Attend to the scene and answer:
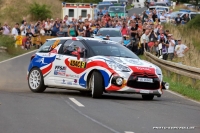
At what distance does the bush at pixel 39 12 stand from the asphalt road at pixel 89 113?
5798 cm

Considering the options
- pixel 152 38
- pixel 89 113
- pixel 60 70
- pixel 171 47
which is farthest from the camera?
pixel 152 38

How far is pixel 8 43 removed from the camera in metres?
38.3

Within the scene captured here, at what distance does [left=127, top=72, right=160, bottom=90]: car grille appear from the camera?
15.2 metres

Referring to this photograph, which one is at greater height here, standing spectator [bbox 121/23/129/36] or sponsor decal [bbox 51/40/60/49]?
sponsor decal [bbox 51/40/60/49]

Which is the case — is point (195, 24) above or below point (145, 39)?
above

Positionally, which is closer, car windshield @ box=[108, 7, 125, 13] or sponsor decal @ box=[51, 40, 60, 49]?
sponsor decal @ box=[51, 40, 60, 49]

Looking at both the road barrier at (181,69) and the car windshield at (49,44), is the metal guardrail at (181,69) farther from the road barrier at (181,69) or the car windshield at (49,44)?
the car windshield at (49,44)

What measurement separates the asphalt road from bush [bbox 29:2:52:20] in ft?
190

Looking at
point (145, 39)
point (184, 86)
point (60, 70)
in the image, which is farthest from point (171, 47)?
point (60, 70)

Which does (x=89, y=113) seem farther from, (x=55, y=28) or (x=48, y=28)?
(x=48, y=28)

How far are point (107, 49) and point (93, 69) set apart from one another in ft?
3.61

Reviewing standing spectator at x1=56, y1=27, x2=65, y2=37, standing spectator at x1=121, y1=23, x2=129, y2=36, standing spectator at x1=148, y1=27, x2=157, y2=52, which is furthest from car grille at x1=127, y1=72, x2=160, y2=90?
standing spectator at x1=56, y1=27, x2=65, y2=37

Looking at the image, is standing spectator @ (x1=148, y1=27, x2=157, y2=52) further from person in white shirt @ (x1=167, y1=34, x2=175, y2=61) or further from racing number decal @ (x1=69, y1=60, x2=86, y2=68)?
racing number decal @ (x1=69, y1=60, x2=86, y2=68)

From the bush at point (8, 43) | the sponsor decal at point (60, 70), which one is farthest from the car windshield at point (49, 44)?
the bush at point (8, 43)
